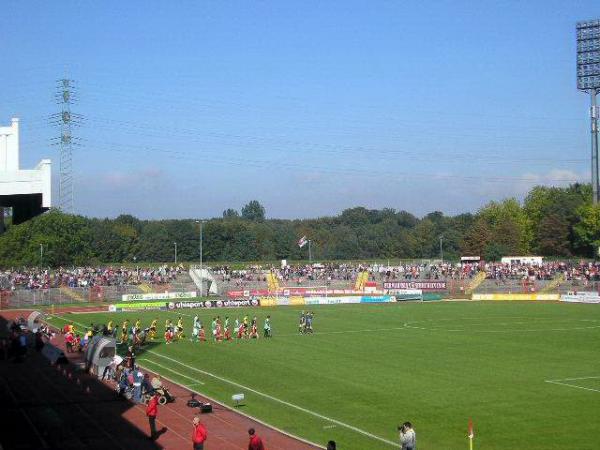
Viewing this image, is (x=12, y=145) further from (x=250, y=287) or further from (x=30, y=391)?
(x=250, y=287)

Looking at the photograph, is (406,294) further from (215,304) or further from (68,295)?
(68,295)

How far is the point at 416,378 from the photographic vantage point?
32.5 m

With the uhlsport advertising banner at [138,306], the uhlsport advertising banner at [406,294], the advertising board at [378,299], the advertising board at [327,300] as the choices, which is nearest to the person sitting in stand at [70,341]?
the uhlsport advertising banner at [138,306]

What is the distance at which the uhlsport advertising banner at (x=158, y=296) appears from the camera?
77375 mm

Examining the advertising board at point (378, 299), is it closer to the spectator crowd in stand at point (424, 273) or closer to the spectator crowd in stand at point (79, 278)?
the spectator crowd in stand at point (424, 273)

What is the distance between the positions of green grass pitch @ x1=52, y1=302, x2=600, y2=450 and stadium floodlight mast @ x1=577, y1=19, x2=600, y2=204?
50.3m

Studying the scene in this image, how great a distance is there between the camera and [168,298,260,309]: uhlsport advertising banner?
2840 inches

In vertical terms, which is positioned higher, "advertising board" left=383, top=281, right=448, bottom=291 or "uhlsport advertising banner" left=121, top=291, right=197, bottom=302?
"advertising board" left=383, top=281, right=448, bottom=291

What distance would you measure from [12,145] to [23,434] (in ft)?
28.5

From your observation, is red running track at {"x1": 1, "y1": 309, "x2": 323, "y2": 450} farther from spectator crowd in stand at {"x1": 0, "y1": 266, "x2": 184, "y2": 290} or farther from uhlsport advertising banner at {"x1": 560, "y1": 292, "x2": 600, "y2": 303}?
uhlsport advertising banner at {"x1": 560, "y1": 292, "x2": 600, "y2": 303}

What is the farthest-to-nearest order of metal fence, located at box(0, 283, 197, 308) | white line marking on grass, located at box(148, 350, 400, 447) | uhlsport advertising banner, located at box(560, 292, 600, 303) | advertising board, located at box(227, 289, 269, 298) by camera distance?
advertising board, located at box(227, 289, 269, 298)
uhlsport advertising banner, located at box(560, 292, 600, 303)
metal fence, located at box(0, 283, 197, 308)
white line marking on grass, located at box(148, 350, 400, 447)

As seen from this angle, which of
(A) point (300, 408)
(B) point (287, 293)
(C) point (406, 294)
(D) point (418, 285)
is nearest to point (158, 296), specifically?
(B) point (287, 293)

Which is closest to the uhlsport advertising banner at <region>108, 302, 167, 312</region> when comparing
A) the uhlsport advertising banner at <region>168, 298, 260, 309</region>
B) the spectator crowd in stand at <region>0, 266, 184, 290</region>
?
the uhlsport advertising banner at <region>168, 298, 260, 309</region>

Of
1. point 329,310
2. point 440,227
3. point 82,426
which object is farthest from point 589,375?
point 440,227
